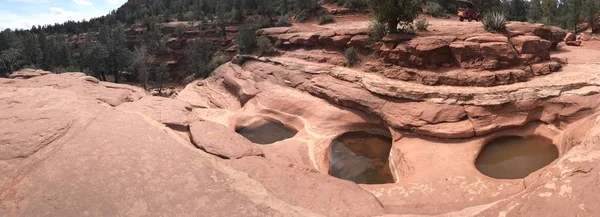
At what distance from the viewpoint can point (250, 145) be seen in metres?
9.55

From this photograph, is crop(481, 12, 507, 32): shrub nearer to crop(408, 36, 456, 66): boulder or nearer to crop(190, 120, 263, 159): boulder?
crop(408, 36, 456, 66): boulder

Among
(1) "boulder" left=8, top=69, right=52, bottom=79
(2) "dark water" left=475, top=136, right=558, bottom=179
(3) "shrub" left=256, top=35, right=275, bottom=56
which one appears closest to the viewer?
(2) "dark water" left=475, top=136, right=558, bottom=179

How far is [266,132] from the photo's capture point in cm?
1534

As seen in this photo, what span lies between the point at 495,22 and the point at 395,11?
381 centimetres

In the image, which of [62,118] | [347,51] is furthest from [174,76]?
[62,118]

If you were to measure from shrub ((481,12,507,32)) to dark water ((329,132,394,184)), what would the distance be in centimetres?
602

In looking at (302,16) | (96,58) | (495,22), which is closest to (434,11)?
(302,16)

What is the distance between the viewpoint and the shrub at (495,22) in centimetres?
1398

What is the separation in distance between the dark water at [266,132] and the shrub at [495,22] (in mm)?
8773

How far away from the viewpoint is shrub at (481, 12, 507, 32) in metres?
14.0

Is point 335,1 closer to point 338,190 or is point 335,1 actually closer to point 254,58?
point 254,58

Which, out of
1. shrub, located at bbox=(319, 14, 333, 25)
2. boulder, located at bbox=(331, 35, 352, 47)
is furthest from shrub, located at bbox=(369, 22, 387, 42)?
shrub, located at bbox=(319, 14, 333, 25)

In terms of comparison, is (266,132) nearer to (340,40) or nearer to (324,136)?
(324,136)

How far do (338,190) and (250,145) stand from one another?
9.78 feet
